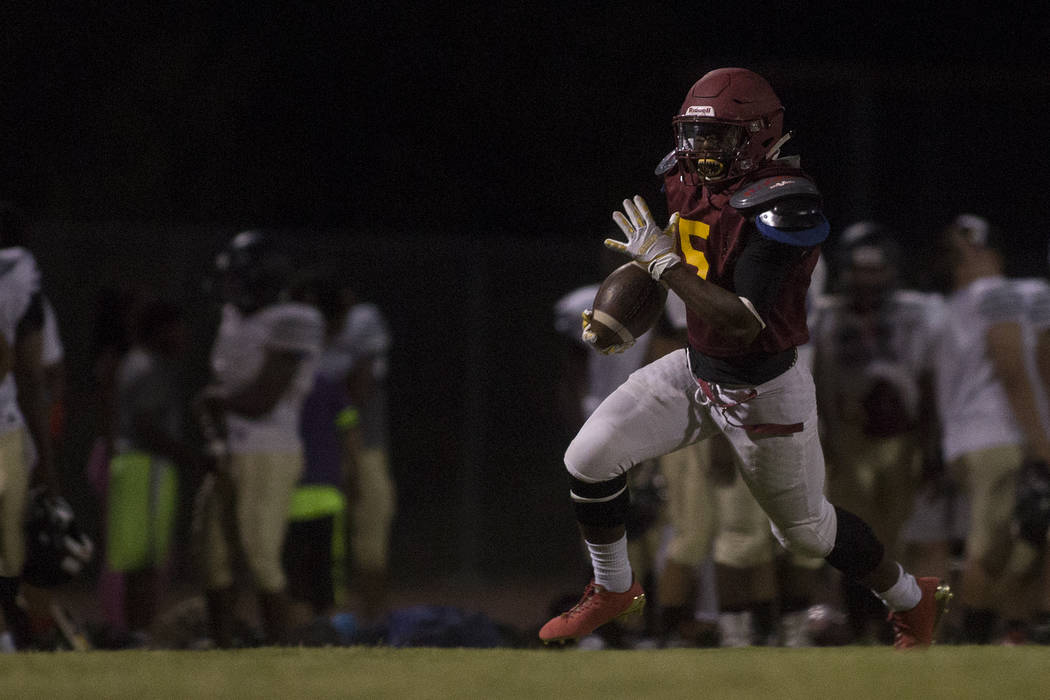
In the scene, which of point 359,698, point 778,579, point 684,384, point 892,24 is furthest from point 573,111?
point 359,698

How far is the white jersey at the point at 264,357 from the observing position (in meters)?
7.37

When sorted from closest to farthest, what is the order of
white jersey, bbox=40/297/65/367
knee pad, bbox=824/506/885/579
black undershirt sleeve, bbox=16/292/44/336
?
knee pad, bbox=824/506/885/579 → black undershirt sleeve, bbox=16/292/44/336 → white jersey, bbox=40/297/65/367

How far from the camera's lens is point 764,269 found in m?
5.03

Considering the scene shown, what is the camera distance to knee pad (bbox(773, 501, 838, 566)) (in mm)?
5332

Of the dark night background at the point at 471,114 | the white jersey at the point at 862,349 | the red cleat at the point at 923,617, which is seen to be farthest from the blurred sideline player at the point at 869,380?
the dark night background at the point at 471,114

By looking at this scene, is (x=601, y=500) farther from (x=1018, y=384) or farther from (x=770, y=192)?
(x=1018, y=384)

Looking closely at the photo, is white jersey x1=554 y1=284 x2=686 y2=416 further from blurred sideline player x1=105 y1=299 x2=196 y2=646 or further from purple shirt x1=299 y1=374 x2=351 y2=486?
blurred sideline player x1=105 y1=299 x2=196 y2=646

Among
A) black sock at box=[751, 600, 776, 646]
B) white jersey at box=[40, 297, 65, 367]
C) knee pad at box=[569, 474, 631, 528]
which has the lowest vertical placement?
black sock at box=[751, 600, 776, 646]

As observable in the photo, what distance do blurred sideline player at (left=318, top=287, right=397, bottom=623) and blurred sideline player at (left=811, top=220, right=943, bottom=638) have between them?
2.60 metres

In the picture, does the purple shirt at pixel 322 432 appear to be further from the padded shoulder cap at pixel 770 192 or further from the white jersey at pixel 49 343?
the padded shoulder cap at pixel 770 192

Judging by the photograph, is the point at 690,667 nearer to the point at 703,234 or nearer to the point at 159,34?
the point at 703,234

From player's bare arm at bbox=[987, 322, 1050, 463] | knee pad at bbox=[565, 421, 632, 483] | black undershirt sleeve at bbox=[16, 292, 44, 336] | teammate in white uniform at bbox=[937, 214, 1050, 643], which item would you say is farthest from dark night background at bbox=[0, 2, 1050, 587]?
knee pad at bbox=[565, 421, 632, 483]

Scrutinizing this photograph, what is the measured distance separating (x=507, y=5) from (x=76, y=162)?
4.70 m

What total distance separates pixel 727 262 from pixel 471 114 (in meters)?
12.5
